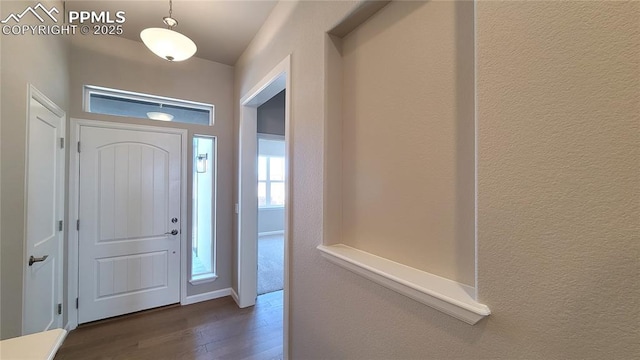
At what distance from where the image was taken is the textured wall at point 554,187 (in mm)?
522

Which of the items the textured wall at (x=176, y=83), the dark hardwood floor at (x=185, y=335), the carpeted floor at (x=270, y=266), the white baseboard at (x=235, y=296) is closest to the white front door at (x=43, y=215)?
the dark hardwood floor at (x=185, y=335)

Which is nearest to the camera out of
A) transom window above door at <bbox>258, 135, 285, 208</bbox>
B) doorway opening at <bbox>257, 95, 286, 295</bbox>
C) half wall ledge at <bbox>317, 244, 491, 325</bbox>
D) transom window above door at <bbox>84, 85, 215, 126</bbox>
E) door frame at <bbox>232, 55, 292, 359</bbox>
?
half wall ledge at <bbox>317, 244, 491, 325</bbox>

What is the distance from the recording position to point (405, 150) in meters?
1.10

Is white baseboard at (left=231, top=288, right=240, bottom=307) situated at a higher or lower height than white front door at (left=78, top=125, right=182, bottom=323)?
lower

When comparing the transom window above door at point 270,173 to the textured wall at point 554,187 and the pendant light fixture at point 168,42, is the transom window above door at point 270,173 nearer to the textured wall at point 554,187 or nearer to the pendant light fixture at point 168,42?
the pendant light fixture at point 168,42

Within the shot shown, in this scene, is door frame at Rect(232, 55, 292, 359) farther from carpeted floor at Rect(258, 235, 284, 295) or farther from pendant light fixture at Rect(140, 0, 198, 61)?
pendant light fixture at Rect(140, 0, 198, 61)

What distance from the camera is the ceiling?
2.04 metres

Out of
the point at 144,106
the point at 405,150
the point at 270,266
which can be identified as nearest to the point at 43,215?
the point at 144,106

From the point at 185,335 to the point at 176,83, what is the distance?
8.89 ft

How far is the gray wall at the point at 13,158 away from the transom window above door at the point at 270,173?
15.9 ft

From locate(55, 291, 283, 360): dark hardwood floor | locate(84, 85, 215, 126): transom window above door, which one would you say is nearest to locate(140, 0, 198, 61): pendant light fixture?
locate(84, 85, 215, 126): transom window above door

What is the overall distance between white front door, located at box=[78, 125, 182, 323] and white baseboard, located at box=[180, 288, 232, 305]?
13 centimetres

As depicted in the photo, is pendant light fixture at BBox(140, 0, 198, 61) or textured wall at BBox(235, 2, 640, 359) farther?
pendant light fixture at BBox(140, 0, 198, 61)

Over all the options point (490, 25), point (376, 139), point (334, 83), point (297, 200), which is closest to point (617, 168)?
point (490, 25)
